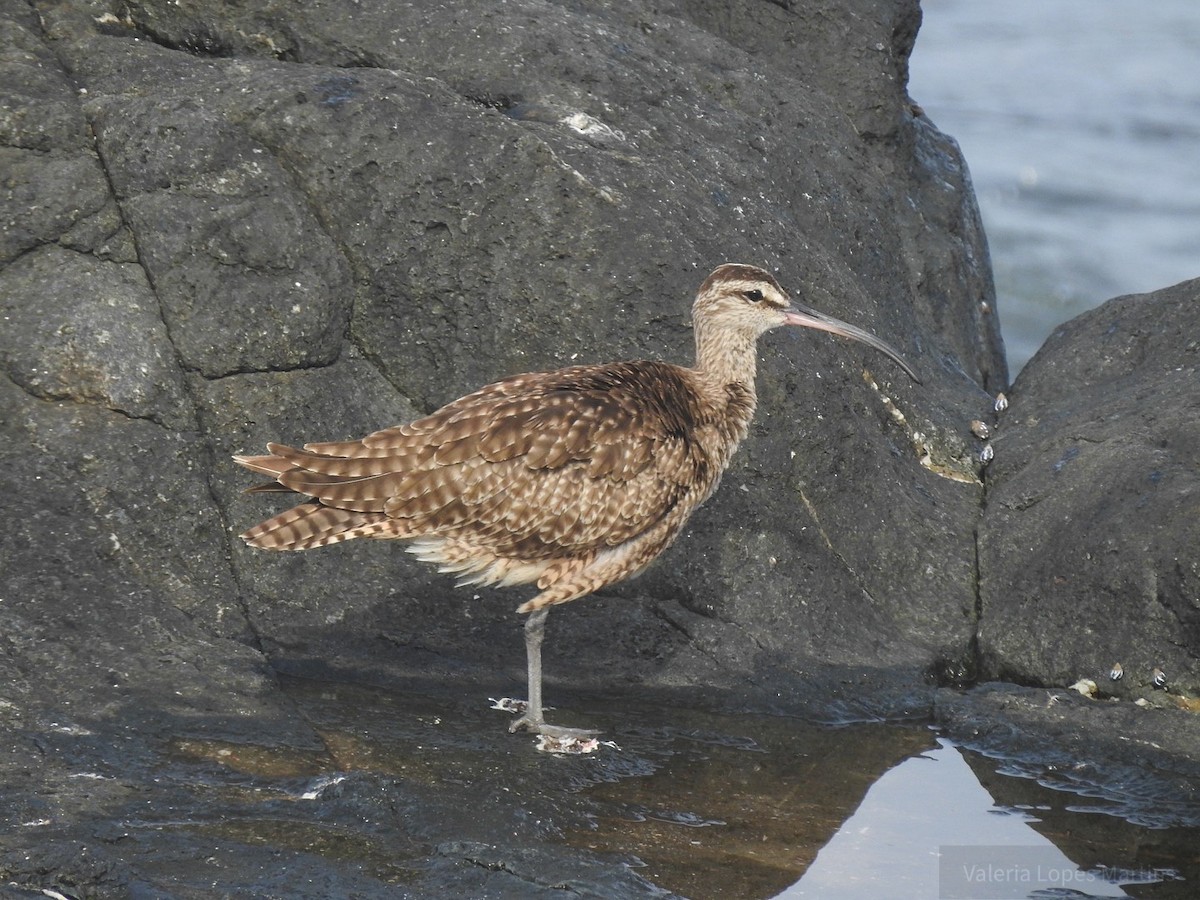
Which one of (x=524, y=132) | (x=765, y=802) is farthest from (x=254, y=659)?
(x=524, y=132)

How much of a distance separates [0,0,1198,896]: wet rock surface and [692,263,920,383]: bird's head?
0.44 meters

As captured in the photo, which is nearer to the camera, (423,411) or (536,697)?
(536,697)

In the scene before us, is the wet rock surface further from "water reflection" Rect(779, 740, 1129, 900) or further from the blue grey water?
the blue grey water

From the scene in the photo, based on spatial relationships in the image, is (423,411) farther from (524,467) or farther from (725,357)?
(725,357)

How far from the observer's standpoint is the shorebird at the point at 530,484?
679 centimetres

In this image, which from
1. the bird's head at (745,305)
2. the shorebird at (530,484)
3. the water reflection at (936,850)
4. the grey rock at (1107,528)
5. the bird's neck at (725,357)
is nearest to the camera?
the water reflection at (936,850)

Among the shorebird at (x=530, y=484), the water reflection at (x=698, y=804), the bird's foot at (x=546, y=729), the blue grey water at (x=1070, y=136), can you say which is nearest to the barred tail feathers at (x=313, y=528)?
the shorebird at (x=530, y=484)

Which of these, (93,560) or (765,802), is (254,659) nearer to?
(93,560)

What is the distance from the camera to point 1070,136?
25750 millimetres

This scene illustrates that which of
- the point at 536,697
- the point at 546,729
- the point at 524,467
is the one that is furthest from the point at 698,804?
the point at 524,467

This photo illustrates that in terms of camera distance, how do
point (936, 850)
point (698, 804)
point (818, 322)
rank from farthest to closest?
point (818, 322) < point (698, 804) < point (936, 850)

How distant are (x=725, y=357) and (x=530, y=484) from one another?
143 centimetres

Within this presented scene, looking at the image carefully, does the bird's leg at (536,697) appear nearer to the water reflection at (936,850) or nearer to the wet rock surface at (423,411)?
→ the wet rock surface at (423,411)

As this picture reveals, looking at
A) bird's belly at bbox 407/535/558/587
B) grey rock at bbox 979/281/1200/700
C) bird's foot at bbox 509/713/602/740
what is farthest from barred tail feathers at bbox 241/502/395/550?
grey rock at bbox 979/281/1200/700
